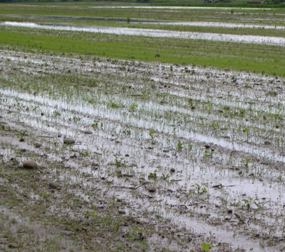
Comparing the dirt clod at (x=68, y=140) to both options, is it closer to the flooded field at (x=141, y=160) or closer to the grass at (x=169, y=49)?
the flooded field at (x=141, y=160)

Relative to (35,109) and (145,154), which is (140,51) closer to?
(35,109)

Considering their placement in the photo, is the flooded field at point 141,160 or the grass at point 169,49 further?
the grass at point 169,49

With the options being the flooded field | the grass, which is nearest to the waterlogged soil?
the flooded field

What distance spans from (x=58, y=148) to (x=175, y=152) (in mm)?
2590

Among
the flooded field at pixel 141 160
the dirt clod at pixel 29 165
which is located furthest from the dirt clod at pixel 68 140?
the dirt clod at pixel 29 165

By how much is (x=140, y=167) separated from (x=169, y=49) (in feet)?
63.2

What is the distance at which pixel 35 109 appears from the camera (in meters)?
12.6

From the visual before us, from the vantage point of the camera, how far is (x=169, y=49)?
2700 centimetres

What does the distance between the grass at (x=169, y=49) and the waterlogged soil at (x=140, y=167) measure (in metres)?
5.89

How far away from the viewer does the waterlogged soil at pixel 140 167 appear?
621 cm

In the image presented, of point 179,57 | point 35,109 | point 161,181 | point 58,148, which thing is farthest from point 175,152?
point 179,57

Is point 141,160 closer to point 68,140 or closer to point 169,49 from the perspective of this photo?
point 68,140

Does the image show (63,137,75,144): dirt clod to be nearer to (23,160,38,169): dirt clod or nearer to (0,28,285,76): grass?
(23,160,38,169): dirt clod

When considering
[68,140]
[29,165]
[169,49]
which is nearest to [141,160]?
[68,140]
